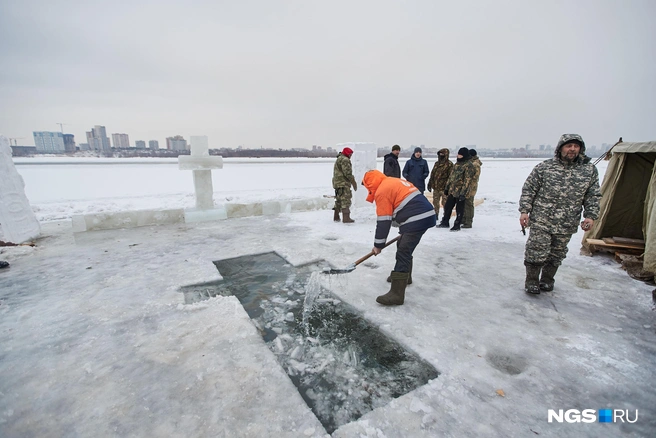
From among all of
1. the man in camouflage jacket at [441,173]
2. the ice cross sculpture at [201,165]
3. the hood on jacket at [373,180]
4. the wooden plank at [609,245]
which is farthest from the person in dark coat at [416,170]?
the ice cross sculpture at [201,165]

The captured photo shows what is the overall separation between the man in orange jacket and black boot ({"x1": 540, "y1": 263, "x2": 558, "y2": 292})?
66.5 inches

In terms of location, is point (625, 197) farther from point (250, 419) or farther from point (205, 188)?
point (205, 188)

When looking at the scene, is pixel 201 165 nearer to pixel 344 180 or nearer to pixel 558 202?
pixel 344 180

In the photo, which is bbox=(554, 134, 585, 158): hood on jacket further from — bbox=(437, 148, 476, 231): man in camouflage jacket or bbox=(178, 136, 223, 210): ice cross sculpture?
bbox=(178, 136, 223, 210): ice cross sculpture

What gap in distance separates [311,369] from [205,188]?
6600 mm

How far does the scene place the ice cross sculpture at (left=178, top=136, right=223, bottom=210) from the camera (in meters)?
7.57

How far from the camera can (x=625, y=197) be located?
505 cm

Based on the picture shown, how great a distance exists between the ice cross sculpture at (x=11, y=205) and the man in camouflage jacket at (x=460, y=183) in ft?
28.2

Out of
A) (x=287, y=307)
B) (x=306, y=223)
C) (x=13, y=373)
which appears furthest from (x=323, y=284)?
(x=306, y=223)

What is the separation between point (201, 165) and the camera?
7.68 metres

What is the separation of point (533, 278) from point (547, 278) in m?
0.22

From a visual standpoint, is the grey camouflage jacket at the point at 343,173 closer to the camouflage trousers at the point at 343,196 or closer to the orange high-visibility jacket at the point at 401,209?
the camouflage trousers at the point at 343,196

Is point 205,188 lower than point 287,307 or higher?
higher

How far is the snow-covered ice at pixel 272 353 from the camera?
6.54 ft
